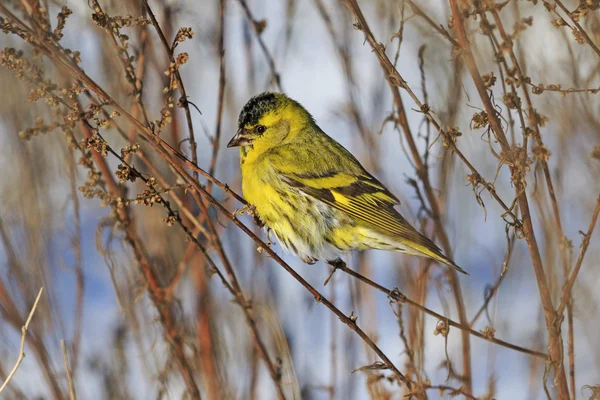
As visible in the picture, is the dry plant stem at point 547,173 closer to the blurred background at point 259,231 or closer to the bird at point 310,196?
the blurred background at point 259,231

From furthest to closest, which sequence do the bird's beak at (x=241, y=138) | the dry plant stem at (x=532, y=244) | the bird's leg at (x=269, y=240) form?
1. the bird's beak at (x=241, y=138)
2. the bird's leg at (x=269, y=240)
3. the dry plant stem at (x=532, y=244)

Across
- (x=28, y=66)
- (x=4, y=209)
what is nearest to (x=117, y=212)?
(x=28, y=66)

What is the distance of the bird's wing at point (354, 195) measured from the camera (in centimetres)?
356

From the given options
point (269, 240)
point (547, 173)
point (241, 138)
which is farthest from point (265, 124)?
point (547, 173)

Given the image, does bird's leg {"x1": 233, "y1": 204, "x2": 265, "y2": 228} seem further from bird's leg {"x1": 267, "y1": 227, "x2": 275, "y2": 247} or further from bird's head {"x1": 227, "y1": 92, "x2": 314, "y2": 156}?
bird's head {"x1": 227, "y1": 92, "x2": 314, "y2": 156}

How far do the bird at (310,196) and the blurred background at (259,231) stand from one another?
0.19 metres

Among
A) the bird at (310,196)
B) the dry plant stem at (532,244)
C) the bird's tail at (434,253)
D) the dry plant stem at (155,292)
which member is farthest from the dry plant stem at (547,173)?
the dry plant stem at (155,292)

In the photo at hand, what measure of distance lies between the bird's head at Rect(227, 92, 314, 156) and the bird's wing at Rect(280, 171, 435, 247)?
0.31 m

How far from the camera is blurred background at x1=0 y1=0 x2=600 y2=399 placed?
297 cm

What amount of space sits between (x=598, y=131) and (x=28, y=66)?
2.50 metres

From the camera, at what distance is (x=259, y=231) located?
472cm

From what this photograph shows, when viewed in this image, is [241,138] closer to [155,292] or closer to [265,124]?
[265,124]

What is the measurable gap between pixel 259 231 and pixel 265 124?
1.04m

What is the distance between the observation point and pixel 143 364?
4012 mm
